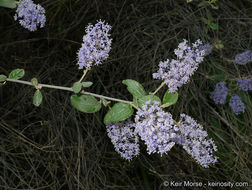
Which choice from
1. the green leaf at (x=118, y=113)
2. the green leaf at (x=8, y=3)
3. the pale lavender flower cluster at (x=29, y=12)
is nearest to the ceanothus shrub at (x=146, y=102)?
the green leaf at (x=118, y=113)

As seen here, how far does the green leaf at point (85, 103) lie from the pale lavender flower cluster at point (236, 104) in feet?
3.85

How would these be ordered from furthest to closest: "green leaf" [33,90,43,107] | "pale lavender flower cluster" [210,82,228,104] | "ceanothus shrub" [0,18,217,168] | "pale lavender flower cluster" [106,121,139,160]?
"pale lavender flower cluster" [210,82,228,104], "pale lavender flower cluster" [106,121,139,160], "green leaf" [33,90,43,107], "ceanothus shrub" [0,18,217,168]

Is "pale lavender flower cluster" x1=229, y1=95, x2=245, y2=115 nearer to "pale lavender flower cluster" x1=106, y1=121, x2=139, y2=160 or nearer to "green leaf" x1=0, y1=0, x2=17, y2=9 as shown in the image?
"pale lavender flower cluster" x1=106, y1=121, x2=139, y2=160

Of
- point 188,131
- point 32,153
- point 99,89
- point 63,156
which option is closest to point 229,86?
point 188,131

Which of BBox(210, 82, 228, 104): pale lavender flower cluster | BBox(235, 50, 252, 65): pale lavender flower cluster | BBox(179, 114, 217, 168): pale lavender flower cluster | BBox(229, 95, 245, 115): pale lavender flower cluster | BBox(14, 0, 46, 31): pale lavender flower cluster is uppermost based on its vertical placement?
BBox(14, 0, 46, 31): pale lavender flower cluster

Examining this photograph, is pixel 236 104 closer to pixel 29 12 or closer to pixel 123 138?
pixel 123 138

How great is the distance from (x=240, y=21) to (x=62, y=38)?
64.7 inches

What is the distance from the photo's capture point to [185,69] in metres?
1.32

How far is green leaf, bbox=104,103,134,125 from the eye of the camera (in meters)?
1.38

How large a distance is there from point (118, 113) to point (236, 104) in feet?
3.70

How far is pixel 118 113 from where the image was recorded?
1402mm

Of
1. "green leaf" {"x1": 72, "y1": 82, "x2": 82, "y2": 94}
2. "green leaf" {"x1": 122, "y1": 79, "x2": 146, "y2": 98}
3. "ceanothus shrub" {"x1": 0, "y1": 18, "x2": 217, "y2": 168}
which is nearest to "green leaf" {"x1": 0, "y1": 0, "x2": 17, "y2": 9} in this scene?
"ceanothus shrub" {"x1": 0, "y1": 18, "x2": 217, "y2": 168}

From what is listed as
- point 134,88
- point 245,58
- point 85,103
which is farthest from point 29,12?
point 245,58

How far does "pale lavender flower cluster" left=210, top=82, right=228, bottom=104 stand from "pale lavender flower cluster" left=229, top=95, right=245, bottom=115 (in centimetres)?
6
